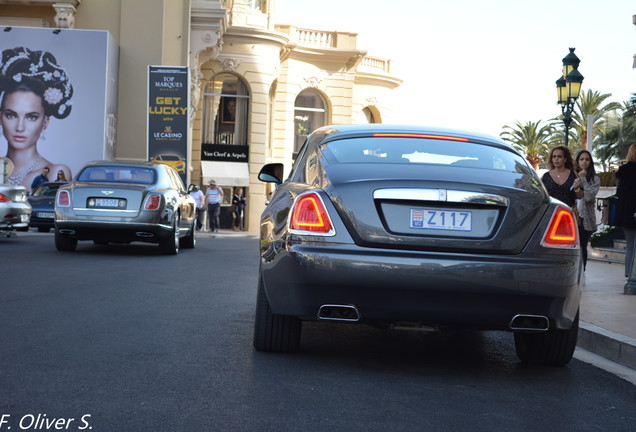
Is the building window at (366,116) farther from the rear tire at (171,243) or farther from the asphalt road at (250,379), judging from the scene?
the asphalt road at (250,379)

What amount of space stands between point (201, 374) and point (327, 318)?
0.75 m

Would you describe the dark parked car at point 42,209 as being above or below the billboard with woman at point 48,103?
below

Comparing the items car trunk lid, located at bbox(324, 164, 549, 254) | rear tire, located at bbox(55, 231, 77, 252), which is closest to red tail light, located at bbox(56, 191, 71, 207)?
rear tire, located at bbox(55, 231, 77, 252)

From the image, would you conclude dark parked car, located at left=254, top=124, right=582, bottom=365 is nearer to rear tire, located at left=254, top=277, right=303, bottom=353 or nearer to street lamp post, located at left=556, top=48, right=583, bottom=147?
rear tire, located at left=254, top=277, right=303, bottom=353

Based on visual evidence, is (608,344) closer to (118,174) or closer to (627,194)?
(627,194)

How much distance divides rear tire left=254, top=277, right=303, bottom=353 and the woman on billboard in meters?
26.3

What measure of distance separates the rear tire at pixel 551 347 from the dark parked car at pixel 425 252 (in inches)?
16.0

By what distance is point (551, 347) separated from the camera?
6.15 metres

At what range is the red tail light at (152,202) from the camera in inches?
586

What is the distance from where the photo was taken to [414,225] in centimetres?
552

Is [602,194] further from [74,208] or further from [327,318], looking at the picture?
[327,318]

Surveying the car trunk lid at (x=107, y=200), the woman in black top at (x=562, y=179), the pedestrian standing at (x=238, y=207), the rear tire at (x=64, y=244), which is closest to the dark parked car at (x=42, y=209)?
the rear tire at (x=64, y=244)

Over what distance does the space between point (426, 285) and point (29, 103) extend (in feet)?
90.8

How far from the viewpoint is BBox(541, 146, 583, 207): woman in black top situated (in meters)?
11.7
